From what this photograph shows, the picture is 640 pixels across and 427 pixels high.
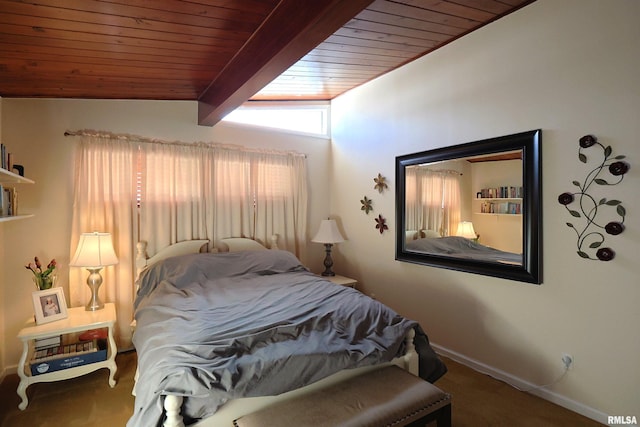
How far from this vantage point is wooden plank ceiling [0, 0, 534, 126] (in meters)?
1.64

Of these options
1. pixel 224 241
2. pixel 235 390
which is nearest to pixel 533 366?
pixel 235 390

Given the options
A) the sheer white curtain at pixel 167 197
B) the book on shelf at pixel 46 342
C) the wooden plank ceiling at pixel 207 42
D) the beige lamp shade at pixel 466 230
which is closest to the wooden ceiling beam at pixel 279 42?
the wooden plank ceiling at pixel 207 42

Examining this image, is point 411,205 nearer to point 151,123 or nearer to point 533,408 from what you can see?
point 533,408

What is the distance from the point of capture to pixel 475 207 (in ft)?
8.74

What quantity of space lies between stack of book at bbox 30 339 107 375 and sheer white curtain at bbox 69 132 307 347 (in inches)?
18.2

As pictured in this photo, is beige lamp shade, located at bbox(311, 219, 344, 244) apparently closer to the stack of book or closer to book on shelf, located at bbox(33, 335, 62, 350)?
the stack of book

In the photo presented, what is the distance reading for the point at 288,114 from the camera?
407 centimetres

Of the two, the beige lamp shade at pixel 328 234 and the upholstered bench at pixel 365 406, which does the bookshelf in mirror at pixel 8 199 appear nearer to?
the upholstered bench at pixel 365 406

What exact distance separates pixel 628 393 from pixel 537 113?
1792mm

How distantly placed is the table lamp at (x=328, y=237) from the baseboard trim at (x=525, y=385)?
139cm

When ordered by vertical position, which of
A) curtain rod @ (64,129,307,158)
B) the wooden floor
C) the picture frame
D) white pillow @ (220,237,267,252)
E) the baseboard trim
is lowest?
the wooden floor

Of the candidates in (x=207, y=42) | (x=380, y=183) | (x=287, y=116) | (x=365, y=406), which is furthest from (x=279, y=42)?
(x=287, y=116)

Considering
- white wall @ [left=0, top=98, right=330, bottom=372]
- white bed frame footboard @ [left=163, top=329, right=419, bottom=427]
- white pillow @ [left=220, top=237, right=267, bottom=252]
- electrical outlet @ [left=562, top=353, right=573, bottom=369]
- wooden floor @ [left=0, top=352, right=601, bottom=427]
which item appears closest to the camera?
white bed frame footboard @ [left=163, top=329, right=419, bottom=427]

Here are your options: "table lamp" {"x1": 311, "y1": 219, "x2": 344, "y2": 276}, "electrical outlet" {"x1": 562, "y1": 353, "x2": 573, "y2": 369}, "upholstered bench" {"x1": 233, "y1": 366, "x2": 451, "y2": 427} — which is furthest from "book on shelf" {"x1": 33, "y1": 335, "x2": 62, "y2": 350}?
"electrical outlet" {"x1": 562, "y1": 353, "x2": 573, "y2": 369}
